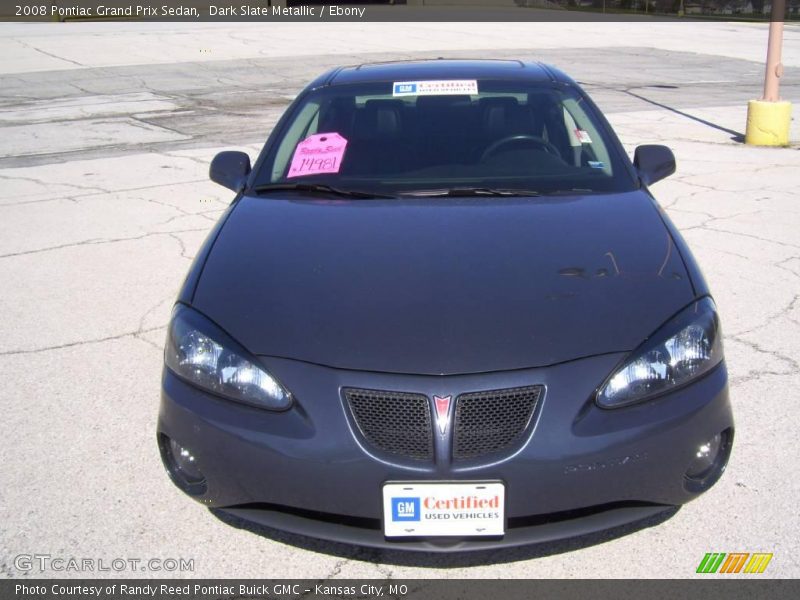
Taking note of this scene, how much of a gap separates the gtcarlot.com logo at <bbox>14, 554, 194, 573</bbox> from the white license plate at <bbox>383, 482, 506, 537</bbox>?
0.81 m

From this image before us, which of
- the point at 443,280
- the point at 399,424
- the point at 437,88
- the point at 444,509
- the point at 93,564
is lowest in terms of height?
the point at 93,564

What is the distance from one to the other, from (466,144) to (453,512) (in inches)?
79.0

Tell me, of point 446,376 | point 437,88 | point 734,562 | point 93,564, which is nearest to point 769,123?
point 437,88

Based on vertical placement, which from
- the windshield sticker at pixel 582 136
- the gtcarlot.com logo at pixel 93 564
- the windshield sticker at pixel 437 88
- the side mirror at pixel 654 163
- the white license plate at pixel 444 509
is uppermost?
the windshield sticker at pixel 437 88

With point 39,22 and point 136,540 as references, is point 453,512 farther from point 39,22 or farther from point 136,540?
point 39,22

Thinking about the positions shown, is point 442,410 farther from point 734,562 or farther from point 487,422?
point 734,562

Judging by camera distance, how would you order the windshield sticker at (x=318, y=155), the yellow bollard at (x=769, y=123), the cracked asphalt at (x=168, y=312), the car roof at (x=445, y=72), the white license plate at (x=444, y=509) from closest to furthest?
the white license plate at (x=444, y=509) → the cracked asphalt at (x=168, y=312) → the windshield sticker at (x=318, y=155) → the car roof at (x=445, y=72) → the yellow bollard at (x=769, y=123)

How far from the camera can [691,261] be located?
10.8 feet

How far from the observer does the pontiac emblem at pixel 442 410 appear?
8.49ft

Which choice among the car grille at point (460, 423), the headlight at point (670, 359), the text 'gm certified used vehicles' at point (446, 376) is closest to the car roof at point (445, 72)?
the text 'gm certified used vehicles' at point (446, 376)

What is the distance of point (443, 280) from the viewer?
10.2 ft

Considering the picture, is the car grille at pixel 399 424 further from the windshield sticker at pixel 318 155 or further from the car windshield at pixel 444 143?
the windshield sticker at pixel 318 155

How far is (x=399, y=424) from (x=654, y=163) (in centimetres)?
230

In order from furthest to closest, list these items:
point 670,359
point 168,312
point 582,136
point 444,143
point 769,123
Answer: point 769,123, point 168,312, point 582,136, point 444,143, point 670,359
